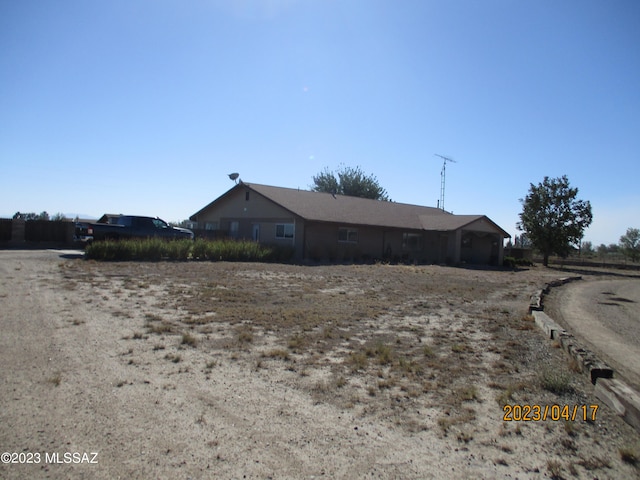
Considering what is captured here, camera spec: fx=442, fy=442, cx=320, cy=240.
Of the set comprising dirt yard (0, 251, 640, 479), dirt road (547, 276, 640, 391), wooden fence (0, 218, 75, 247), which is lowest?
dirt yard (0, 251, 640, 479)

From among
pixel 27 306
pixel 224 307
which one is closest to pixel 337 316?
pixel 224 307

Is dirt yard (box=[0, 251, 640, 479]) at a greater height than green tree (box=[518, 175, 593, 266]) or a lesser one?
lesser

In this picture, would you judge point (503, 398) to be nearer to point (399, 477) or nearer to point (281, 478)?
point (399, 477)

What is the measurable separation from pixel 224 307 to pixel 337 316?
2383 mm

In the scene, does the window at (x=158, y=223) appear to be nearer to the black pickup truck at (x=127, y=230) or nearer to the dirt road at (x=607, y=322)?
the black pickup truck at (x=127, y=230)

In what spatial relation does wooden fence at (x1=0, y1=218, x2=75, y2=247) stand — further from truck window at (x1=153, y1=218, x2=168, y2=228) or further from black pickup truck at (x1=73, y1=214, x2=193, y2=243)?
truck window at (x1=153, y1=218, x2=168, y2=228)

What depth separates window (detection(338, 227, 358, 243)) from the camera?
28.2 m

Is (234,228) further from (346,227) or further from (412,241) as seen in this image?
(412,241)

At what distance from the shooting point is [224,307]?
30.4ft

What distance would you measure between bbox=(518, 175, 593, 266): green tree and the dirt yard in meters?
28.7

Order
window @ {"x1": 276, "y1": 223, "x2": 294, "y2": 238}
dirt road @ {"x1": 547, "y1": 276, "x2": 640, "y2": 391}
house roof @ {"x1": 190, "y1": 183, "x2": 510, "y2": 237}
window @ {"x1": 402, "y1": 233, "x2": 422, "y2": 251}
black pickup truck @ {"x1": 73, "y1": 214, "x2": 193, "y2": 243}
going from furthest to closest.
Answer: window @ {"x1": 402, "y1": 233, "x2": 422, "y2": 251} → house roof @ {"x1": 190, "y1": 183, "x2": 510, "y2": 237} → window @ {"x1": 276, "y1": 223, "x2": 294, "y2": 238} → black pickup truck @ {"x1": 73, "y1": 214, "x2": 193, "y2": 243} → dirt road @ {"x1": 547, "y1": 276, "x2": 640, "y2": 391}
